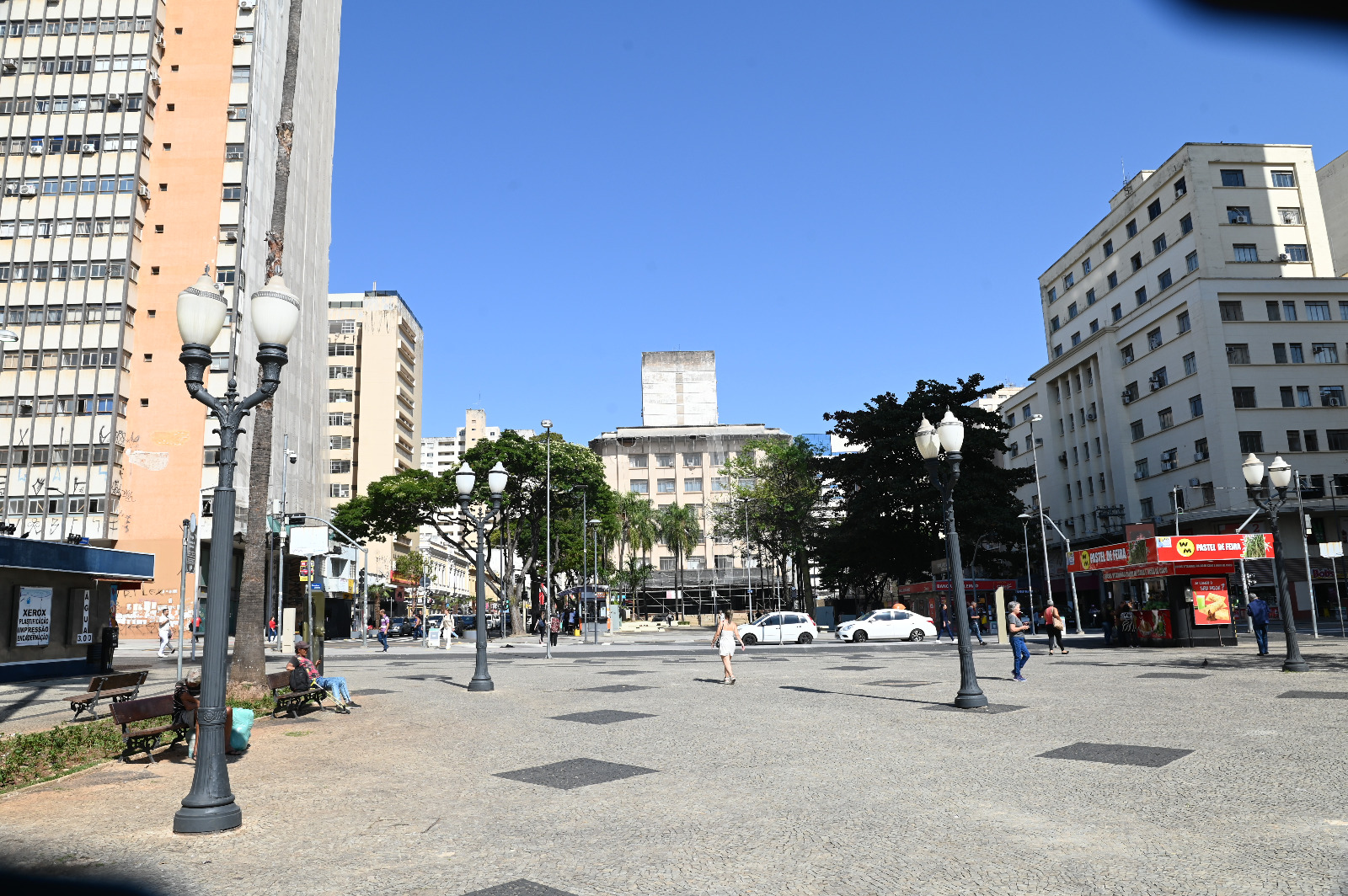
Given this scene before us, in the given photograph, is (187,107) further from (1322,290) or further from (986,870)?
(1322,290)

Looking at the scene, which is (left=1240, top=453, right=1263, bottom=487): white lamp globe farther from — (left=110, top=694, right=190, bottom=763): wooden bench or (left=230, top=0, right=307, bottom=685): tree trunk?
(left=110, top=694, right=190, bottom=763): wooden bench

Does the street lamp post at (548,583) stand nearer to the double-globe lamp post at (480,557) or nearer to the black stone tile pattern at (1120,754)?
the double-globe lamp post at (480,557)

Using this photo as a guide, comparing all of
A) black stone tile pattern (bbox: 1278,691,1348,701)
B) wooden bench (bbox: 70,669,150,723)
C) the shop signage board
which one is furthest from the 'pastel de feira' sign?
the shop signage board

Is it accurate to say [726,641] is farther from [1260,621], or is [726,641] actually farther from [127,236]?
[127,236]

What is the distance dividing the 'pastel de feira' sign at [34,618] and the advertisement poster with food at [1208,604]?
32504 millimetres

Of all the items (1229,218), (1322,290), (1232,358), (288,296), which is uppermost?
(1229,218)

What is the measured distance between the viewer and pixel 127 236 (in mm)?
53250

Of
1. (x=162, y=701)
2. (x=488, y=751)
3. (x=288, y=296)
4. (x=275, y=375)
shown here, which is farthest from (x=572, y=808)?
(x=162, y=701)

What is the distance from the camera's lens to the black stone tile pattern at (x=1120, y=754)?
922 centimetres

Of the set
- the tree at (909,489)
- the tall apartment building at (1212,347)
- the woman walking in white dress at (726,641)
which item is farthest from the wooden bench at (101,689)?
the tall apartment building at (1212,347)

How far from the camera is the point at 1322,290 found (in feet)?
173

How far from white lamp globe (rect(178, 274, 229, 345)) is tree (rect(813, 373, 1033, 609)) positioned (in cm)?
4483

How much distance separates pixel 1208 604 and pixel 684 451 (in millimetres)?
80078

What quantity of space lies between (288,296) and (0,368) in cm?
5492
